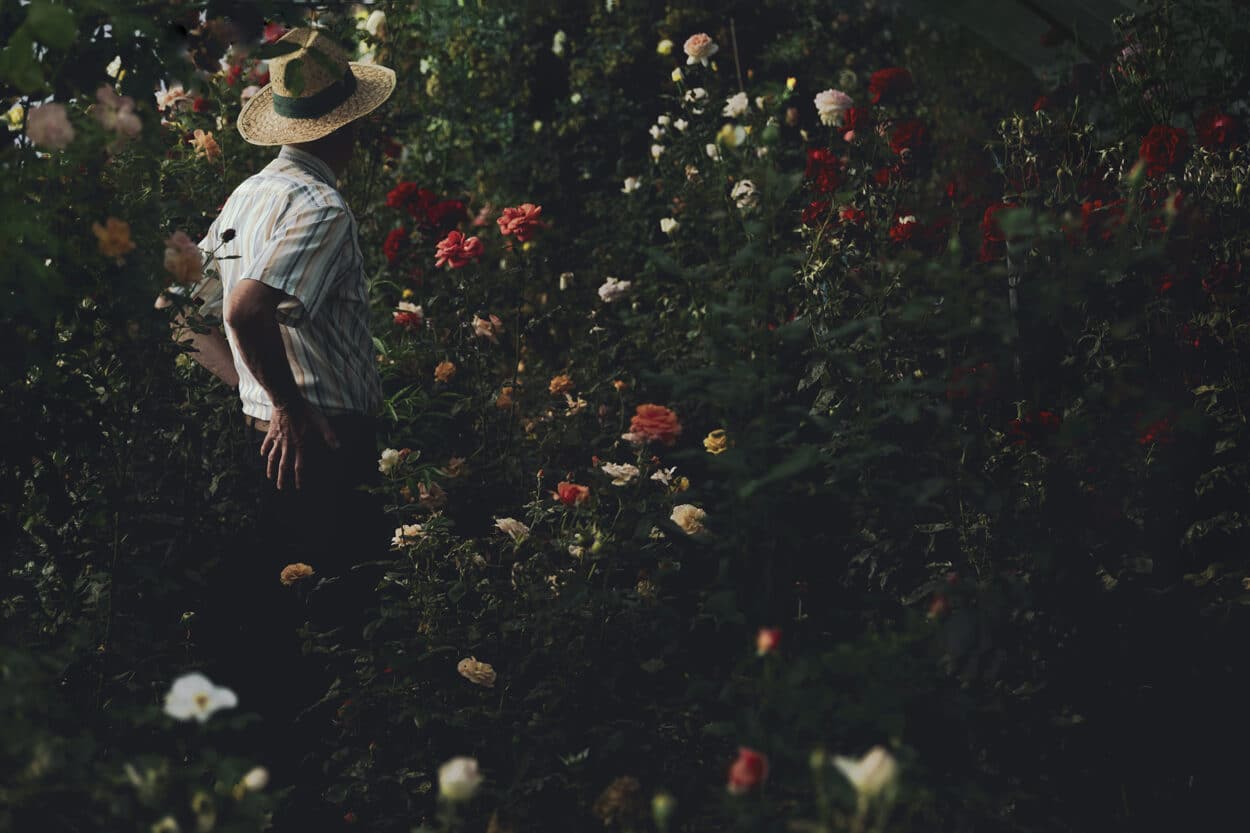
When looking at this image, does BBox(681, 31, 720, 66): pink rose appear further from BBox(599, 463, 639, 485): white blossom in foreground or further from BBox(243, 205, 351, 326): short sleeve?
BBox(599, 463, 639, 485): white blossom in foreground

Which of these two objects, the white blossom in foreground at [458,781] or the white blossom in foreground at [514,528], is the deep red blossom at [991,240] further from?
the white blossom in foreground at [458,781]

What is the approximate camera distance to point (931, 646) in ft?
6.22

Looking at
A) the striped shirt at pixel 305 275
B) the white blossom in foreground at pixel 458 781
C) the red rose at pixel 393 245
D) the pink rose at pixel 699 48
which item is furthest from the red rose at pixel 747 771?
the pink rose at pixel 699 48

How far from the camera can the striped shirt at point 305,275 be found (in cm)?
268

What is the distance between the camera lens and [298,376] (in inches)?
110

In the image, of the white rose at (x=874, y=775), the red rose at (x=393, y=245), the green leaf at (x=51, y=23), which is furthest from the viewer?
the red rose at (x=393, y=245)

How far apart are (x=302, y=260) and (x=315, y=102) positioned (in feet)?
1.63

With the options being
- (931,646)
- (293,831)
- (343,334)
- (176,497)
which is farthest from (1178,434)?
(176,497)

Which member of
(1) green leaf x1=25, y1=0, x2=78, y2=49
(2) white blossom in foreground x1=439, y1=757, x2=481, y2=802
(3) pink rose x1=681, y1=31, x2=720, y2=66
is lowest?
(3) pink rose x1=681, y1=31, x2=720, y2=66

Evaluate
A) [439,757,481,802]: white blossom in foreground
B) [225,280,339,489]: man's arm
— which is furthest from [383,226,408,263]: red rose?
[439,757,481,802]: white blossom in foreground

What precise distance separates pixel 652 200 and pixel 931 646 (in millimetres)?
4196

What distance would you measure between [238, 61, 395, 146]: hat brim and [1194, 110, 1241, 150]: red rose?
6.33 feet

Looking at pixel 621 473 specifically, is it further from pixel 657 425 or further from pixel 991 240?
pixel 991 240

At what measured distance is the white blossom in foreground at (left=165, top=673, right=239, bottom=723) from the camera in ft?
4.88
